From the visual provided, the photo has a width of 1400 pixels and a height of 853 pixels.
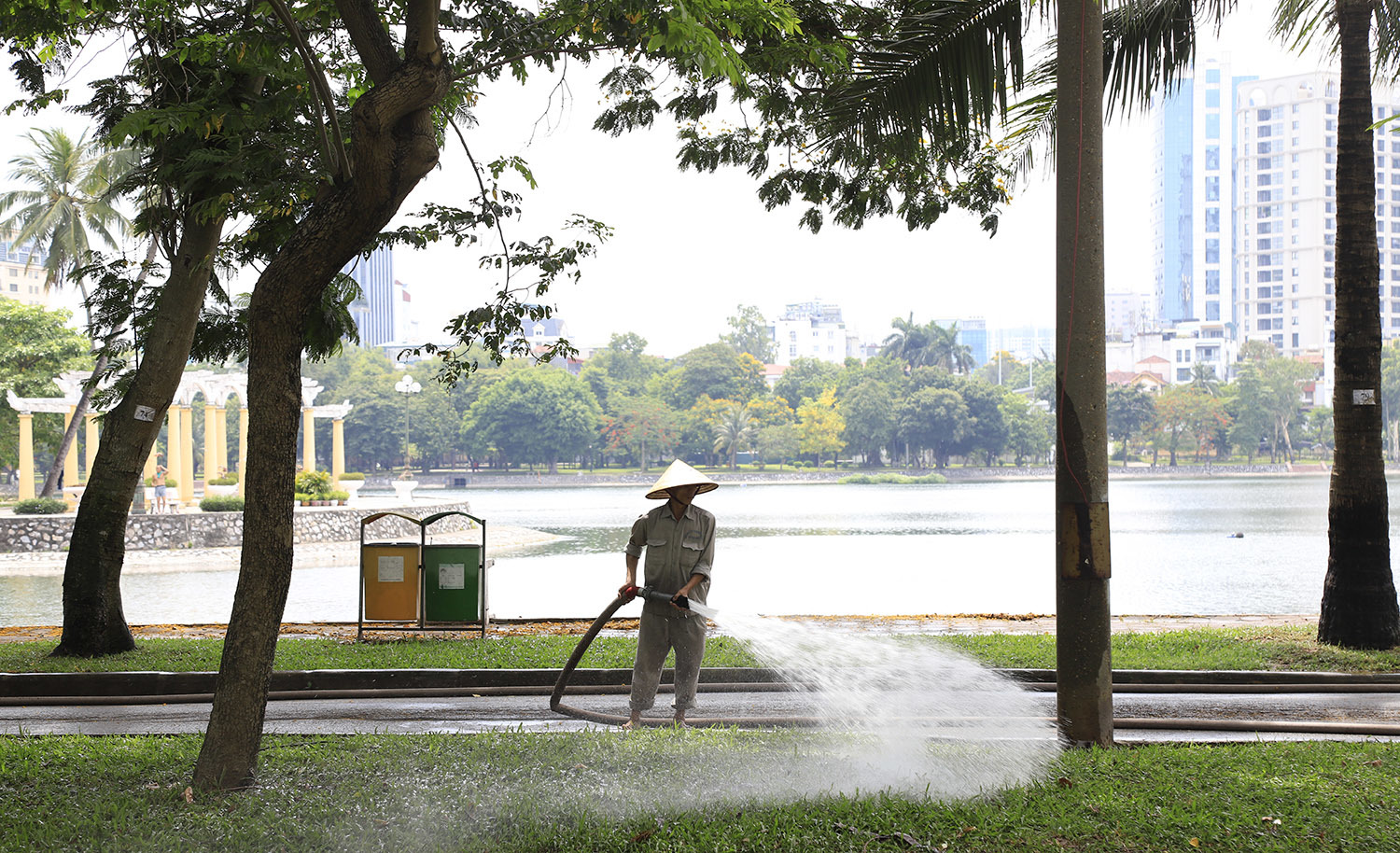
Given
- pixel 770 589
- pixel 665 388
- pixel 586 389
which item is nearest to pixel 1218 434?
pixel 665 388

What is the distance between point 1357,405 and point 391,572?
1047 cm

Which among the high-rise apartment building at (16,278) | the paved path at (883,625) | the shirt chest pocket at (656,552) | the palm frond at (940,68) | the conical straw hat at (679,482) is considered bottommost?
the paved path at (883,625)

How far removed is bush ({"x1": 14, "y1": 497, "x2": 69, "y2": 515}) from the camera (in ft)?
109

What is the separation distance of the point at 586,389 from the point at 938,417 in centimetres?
3652

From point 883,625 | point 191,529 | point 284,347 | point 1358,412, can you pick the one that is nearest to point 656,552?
point 284,347

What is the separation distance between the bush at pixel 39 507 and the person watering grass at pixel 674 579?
3268cm

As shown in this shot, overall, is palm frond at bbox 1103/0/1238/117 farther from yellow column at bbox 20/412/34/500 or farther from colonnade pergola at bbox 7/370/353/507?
yellow column at bbox 20/412/34/500

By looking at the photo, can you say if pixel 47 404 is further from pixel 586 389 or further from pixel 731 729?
pixel 586 389

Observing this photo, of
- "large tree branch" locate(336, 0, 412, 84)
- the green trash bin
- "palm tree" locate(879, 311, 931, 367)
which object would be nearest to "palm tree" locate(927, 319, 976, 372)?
"palm tree" locate(879, 311, 931, 367)

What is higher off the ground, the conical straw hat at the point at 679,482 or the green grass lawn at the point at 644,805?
the conical straw hat at the point at 679,482

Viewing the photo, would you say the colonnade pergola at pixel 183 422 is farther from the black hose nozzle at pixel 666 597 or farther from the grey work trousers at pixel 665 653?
the black hose nozzle at pixel 666 597

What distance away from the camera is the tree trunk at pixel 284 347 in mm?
5887

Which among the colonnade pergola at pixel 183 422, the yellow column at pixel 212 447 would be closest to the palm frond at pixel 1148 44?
the colonnade pergola at pixel 183 422

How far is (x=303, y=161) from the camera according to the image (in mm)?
10812
